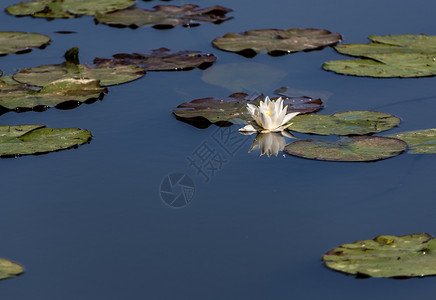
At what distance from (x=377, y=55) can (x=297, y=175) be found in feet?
7.13

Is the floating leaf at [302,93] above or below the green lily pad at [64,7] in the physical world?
below

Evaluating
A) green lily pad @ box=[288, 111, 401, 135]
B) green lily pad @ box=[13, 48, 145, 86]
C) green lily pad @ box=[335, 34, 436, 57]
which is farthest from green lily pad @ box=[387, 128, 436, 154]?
green lily pad @ box=[13, 48, 145, 86]

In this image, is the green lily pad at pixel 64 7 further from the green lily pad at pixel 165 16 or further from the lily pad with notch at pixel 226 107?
the lily pad with notch at pixel 226 107

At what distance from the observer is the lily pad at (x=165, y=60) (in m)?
6.30

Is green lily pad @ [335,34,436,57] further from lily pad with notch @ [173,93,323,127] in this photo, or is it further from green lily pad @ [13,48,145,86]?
green lily pad @ [13,48,145,86]

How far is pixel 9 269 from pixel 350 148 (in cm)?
226

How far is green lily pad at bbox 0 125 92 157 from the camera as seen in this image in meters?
4.87

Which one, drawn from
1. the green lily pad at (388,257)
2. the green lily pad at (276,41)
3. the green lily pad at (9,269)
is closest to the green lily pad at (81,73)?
the green lily pad at (276,41)

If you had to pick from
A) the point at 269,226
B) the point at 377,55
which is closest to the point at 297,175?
the point at 269,226

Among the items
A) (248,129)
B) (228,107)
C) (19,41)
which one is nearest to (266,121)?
(248,129)

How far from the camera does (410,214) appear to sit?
13.2 ft

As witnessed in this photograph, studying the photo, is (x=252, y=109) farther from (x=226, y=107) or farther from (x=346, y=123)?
(x=346, y=123)

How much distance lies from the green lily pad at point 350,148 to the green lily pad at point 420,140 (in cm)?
6

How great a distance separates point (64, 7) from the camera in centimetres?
809
